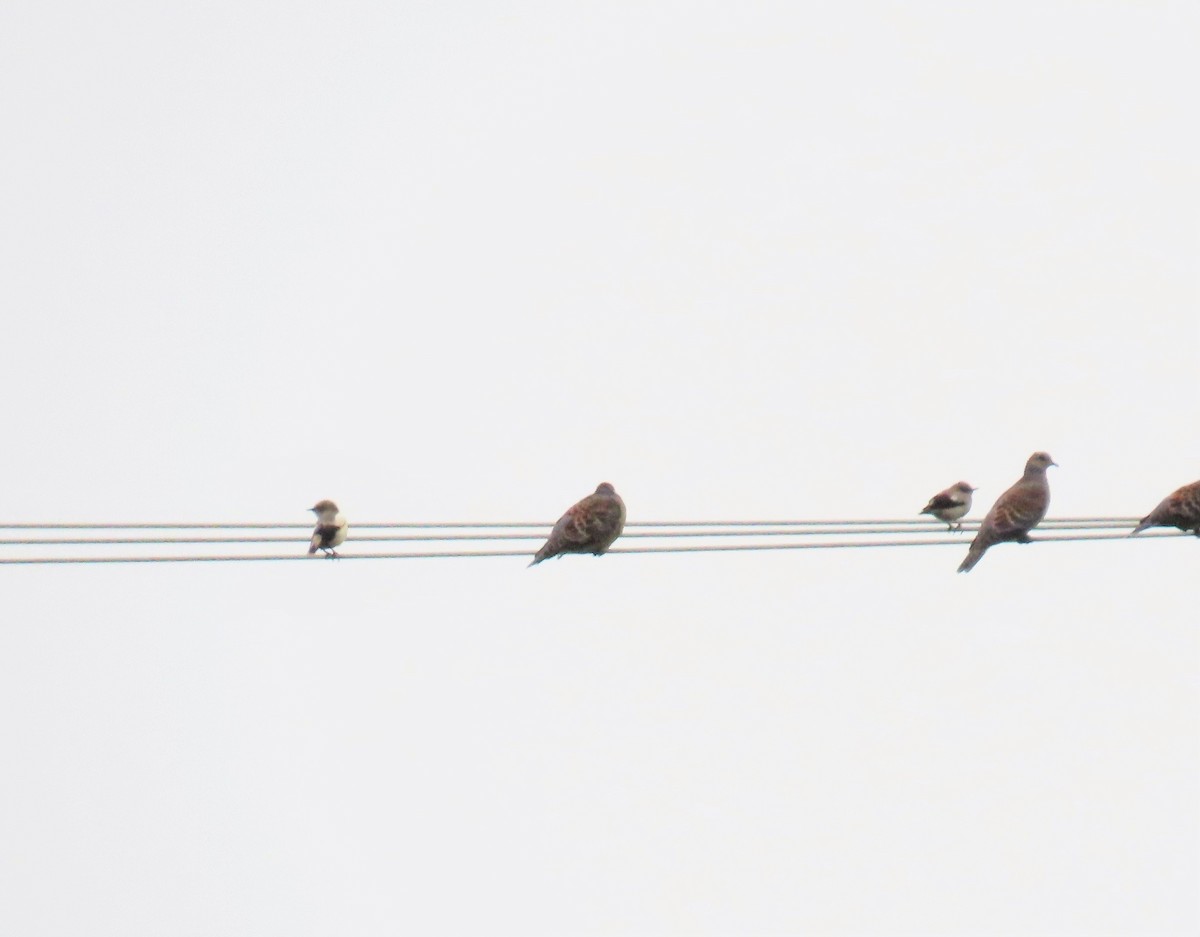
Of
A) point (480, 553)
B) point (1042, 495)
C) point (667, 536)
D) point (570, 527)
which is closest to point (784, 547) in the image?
point (667, 536)

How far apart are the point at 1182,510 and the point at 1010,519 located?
69.9 inches

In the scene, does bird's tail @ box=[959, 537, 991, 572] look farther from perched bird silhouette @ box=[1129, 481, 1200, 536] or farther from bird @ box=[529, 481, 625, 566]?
bird @ box=[529, 481, 625, 566]

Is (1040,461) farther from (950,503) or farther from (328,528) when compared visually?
(328,528)

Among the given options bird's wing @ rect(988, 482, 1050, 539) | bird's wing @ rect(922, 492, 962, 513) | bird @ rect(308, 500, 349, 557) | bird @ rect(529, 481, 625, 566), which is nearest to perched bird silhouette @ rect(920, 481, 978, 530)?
bird's wing @ rect(922, 492, 962, 513)

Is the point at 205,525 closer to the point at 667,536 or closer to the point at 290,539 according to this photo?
the point at 290,539

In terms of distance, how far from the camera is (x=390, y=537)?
44.2 feet

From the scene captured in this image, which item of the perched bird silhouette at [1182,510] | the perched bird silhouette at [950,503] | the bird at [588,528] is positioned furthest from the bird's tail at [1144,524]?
the bird at [588,528]

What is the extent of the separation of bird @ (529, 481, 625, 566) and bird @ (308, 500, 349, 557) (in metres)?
1.81

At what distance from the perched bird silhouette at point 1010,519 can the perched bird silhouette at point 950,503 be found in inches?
59.1

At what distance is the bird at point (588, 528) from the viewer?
1833cm

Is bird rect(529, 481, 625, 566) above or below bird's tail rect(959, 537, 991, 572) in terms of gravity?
above

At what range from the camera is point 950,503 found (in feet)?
68.9

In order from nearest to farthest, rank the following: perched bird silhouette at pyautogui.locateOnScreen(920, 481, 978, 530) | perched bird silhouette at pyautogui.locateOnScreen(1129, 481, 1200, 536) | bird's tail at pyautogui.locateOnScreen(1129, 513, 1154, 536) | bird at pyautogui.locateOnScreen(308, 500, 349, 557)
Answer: bird at pyautogui.locateOnScreen(308, 500, 349, 557), bird's tail at pyautogui.locateOnScreen(1129, 513, 1154, 536), perched bird silhouette at pyautogui.locateOnScreen(1129, 481, 1200, 536), perched bird silhouette at pyautogui.locateOnScreen(920, 481, 978, 530)

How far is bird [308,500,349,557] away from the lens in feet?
44.7
